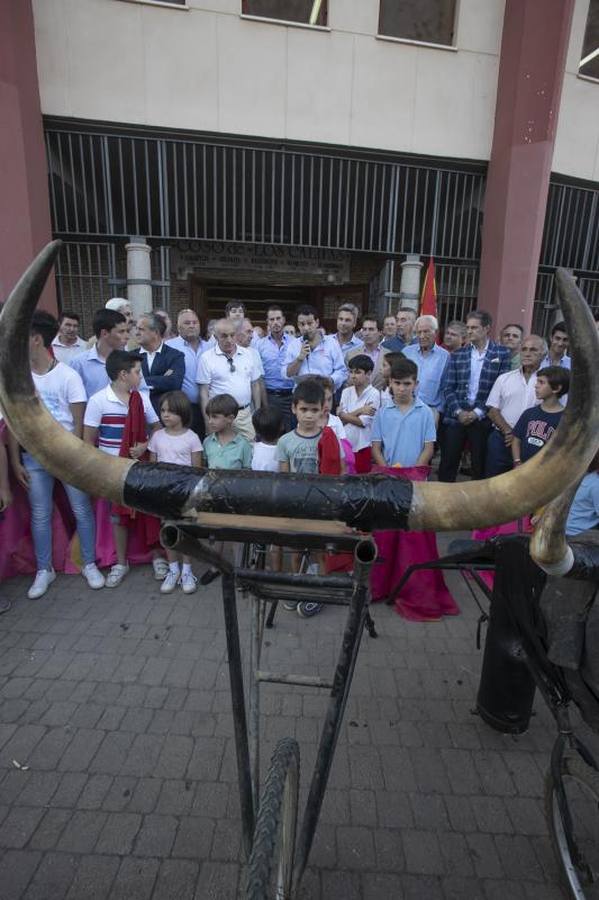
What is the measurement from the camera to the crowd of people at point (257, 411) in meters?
4.02

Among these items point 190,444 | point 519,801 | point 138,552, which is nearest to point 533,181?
point 190,444

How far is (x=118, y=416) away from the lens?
4.23 metres

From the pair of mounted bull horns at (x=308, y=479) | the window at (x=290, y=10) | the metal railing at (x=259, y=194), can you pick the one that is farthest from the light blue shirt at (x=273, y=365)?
the window at (x=290, y=10)

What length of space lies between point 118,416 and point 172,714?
2.27 meters

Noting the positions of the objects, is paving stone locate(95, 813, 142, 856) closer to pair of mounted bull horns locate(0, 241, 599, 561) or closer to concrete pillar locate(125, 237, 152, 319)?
pair of mounted bull horns locate(0, 241, 599, 561)

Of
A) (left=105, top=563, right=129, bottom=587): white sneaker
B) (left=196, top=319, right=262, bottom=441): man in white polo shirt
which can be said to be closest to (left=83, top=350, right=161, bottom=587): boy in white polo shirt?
(left=105, top=563, right=129, bottom=587): white sneaker

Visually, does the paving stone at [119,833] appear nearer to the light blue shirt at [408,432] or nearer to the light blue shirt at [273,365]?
the light blue shirt at [408,432]

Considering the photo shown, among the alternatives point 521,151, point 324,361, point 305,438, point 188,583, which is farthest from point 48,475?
point 521,151

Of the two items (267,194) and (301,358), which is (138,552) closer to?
(301,358)

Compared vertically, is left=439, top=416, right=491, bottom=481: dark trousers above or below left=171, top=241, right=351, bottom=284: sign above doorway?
below

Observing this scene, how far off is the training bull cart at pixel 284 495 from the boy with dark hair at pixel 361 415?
335 centimetres

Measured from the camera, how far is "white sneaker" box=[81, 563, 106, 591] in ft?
13.9

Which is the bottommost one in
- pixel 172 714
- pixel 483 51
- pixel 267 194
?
pixel 172 714

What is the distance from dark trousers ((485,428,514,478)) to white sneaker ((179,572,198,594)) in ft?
9.72
